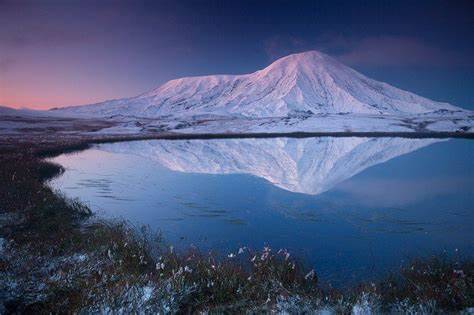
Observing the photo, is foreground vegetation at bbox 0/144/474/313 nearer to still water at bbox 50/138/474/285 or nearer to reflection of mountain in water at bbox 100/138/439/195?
still water at bbox 50/138/474/285

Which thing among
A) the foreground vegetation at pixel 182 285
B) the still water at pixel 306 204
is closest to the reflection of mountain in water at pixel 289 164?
the still water at pixel 306 204

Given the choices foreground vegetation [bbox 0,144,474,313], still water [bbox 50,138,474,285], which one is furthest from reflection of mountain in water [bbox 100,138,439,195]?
foreground vegetation [bbox 0,144,474,313]

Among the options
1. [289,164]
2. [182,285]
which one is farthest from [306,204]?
[289,164]

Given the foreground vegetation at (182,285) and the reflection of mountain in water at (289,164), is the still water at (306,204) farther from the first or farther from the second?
the foreground vegetation at (182,285)

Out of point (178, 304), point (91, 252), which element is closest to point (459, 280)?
point (178, 304)

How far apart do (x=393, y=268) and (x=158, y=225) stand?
32.2 ft

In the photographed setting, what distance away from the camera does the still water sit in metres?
14.0

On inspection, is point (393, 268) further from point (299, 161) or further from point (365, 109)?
point (365, 109)

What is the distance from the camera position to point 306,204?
2064cm

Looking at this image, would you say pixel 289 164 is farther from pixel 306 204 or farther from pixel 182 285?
pixel 182 285

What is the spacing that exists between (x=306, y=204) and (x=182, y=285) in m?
12.8

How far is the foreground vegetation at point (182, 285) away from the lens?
8.42 metres

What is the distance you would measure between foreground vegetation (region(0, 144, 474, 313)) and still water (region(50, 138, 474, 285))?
1.99 metres

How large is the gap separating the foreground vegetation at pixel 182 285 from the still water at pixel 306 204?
6.52 feet
